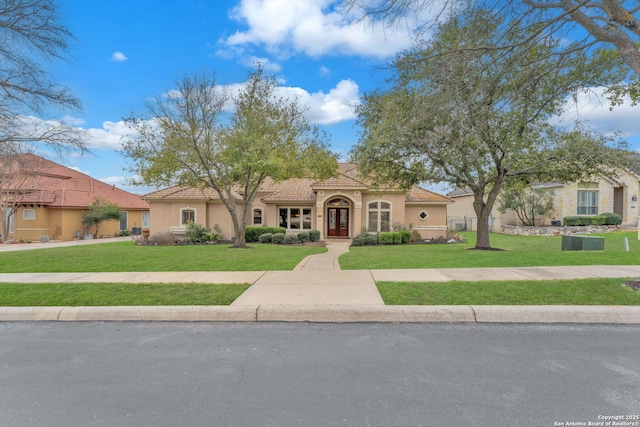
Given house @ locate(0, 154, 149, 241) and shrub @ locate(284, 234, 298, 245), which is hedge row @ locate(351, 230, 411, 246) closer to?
shrub @ locate(284, 234, 298, 245)

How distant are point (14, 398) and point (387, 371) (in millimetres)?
3699

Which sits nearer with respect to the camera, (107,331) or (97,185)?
(107,331)

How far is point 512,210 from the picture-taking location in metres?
28.2

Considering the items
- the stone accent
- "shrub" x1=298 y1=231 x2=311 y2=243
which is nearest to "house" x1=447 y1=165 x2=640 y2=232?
the stone accent

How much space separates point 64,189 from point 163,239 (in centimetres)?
1508

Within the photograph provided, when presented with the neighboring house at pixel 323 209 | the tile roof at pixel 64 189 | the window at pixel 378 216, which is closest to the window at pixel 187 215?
the neighboring house at pixel 323 209

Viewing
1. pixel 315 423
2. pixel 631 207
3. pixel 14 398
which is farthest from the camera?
pixel 631 207

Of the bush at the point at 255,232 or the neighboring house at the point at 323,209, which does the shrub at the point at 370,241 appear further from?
the bush at the point at 255,232

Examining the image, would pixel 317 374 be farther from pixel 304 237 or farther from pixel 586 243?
pixel 304 237

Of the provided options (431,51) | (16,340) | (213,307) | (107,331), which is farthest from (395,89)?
(16,340)

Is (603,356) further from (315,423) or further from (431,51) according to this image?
(431,51)

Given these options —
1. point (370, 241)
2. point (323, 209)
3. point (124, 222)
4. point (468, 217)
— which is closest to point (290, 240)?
point (323, 209)

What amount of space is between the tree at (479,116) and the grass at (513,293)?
3.51 metres

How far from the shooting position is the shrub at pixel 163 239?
63.7ft
